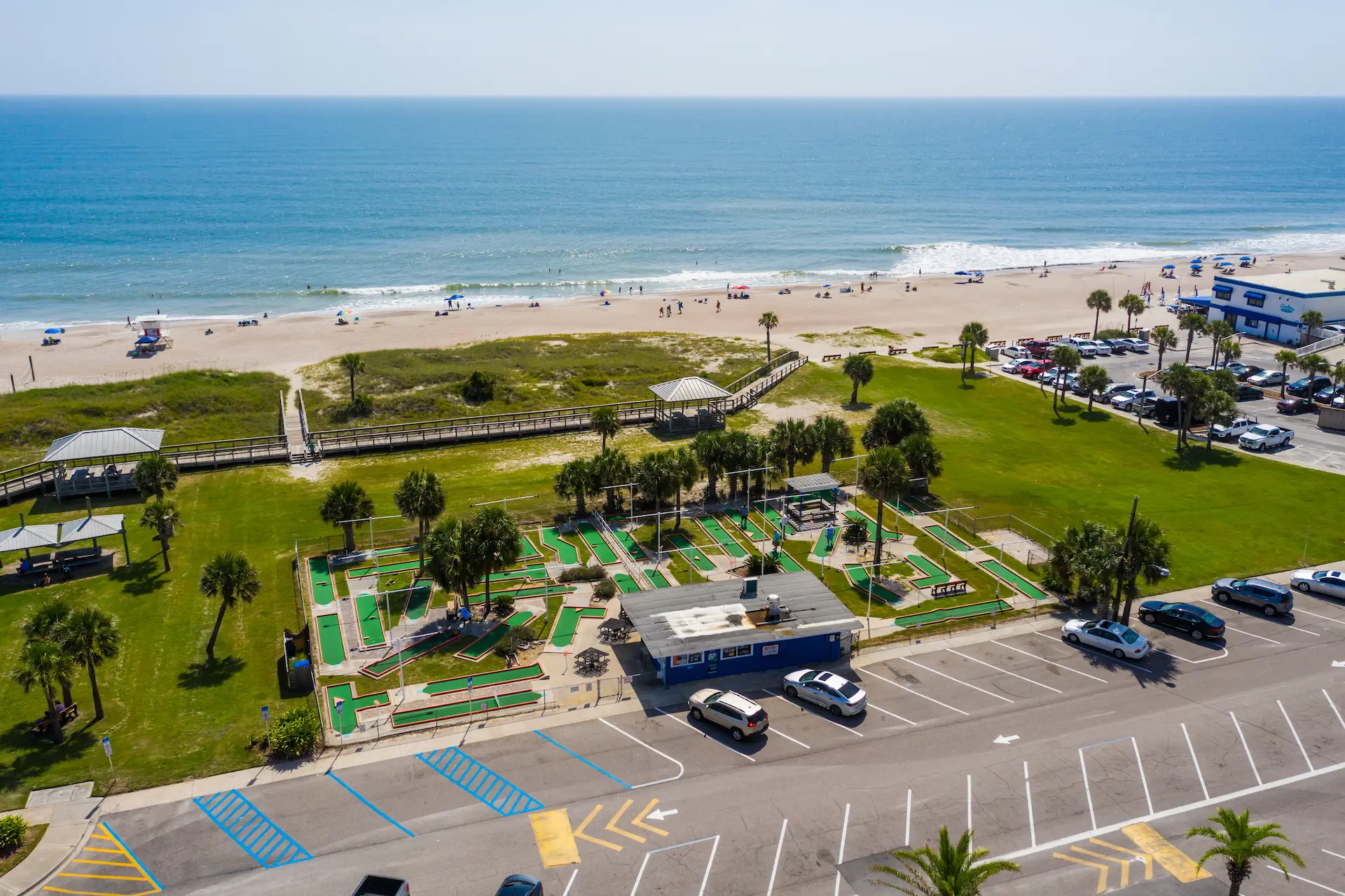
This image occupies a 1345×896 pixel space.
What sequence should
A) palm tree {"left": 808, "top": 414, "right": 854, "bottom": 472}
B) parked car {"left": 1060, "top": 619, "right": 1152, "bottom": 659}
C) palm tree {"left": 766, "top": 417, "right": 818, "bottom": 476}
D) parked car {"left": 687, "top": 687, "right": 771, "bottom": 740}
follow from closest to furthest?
parked car {"left": 687, "top": 687, "right": 771, "bottom": 740} → parked car {"left": 1060, "top": 619, "right": 1152, "bottom": 659} → palm tree {"left": 766, "top": 417, "right": 818, "bottom": 476} → palm tree {"left": 808, "top": 414, "right": 854, "bottom": 472}

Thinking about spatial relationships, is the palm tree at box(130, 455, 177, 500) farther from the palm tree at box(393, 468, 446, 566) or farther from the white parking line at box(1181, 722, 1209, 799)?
the white parking line at box(1181, 722, 1209, 799)

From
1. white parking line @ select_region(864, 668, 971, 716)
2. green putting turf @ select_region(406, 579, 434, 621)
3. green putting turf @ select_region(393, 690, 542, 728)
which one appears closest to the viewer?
green putting turf @ select_region(393, 690, 542, 728)

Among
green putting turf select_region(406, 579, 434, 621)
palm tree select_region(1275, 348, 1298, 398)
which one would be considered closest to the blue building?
green putting turf select_region(406, 579, 434, 621)

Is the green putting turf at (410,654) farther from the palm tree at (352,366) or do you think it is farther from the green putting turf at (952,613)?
the palm tree at (352,366)

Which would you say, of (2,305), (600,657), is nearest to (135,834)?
(600,657)

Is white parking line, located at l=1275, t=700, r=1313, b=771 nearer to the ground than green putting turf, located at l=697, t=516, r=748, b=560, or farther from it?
nearer to the ground

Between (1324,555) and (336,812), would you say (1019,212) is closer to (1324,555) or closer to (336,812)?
(1324,555)

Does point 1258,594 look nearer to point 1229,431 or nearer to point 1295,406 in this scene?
point 1229,431
